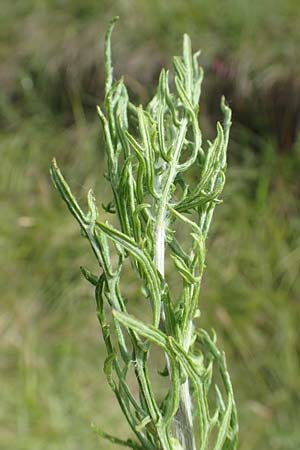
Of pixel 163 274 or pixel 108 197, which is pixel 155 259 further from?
pixel 108 197

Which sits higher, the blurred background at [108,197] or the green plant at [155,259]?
the blurred background at [108,197]

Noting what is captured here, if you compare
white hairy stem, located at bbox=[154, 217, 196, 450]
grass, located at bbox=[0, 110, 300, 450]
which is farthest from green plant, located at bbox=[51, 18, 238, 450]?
grass, located at bbox=[0, 110, 300, 450]

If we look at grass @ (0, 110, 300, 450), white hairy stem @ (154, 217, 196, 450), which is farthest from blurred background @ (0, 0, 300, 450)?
white hairy stem @ (154, 217, 196, 450)

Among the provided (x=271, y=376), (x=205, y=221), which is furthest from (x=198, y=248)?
(x=271, y=376)

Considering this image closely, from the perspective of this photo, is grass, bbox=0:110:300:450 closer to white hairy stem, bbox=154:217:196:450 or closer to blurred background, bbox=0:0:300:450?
blurred background, bbox=0:0:300:450

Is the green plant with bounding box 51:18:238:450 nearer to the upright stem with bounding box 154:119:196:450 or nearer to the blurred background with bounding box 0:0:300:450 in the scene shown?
the upright stem with bounding box 154:119:196:450

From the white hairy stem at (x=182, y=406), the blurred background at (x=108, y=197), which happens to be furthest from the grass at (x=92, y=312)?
the white hairy stem at (x=182, y=406)

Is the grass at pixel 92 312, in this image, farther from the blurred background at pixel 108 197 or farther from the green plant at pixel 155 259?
the green plant at pixel 155 259

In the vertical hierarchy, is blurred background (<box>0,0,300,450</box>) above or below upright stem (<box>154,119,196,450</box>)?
above

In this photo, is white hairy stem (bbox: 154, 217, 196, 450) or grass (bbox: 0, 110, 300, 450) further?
grass (bbox: 0, 110, 300, 450)
